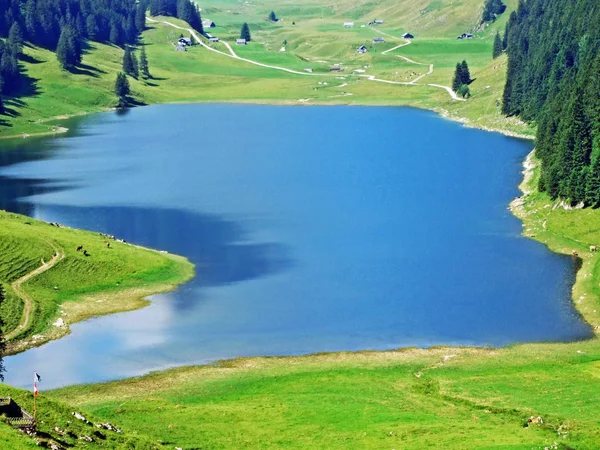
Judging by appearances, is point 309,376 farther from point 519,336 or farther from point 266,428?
point 519,336

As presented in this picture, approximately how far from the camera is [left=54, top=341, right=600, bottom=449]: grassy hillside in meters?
59.8

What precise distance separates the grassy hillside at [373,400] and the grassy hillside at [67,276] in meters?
16.8

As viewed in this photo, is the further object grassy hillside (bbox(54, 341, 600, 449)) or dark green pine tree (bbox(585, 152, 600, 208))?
dark green pine tree (bbox(585, 152, 600, 208))

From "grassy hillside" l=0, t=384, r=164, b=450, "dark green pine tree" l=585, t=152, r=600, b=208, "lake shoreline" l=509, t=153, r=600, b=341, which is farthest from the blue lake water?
"grassy hillside" l=0, t=384, r=164, b=450

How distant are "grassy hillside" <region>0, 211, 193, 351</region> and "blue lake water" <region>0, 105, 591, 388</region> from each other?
2.73 m

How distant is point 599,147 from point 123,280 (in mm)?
62522

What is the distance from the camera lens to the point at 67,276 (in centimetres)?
9894

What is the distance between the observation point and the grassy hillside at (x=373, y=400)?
59844 millimetres

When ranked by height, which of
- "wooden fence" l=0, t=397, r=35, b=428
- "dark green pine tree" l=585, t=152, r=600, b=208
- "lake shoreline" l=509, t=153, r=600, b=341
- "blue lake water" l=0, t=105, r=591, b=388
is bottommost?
"blue lake water" l=0, t=105, r=591, b=388

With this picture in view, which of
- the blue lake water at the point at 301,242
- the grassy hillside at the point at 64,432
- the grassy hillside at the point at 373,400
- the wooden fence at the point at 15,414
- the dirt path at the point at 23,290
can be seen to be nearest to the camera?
the grassy hillside at the point at 64,432

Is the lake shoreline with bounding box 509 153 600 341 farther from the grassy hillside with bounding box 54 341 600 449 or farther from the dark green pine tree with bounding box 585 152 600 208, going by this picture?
the grassy hillside with bounding box 54 341 600 449

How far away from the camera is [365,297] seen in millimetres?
95938

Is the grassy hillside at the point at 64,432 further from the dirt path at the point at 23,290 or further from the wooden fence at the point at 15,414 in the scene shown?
the dirt path at the point at 23,290

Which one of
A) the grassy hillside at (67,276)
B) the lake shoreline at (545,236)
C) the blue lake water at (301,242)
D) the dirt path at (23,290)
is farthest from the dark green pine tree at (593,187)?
the dirt path at (23,290)
